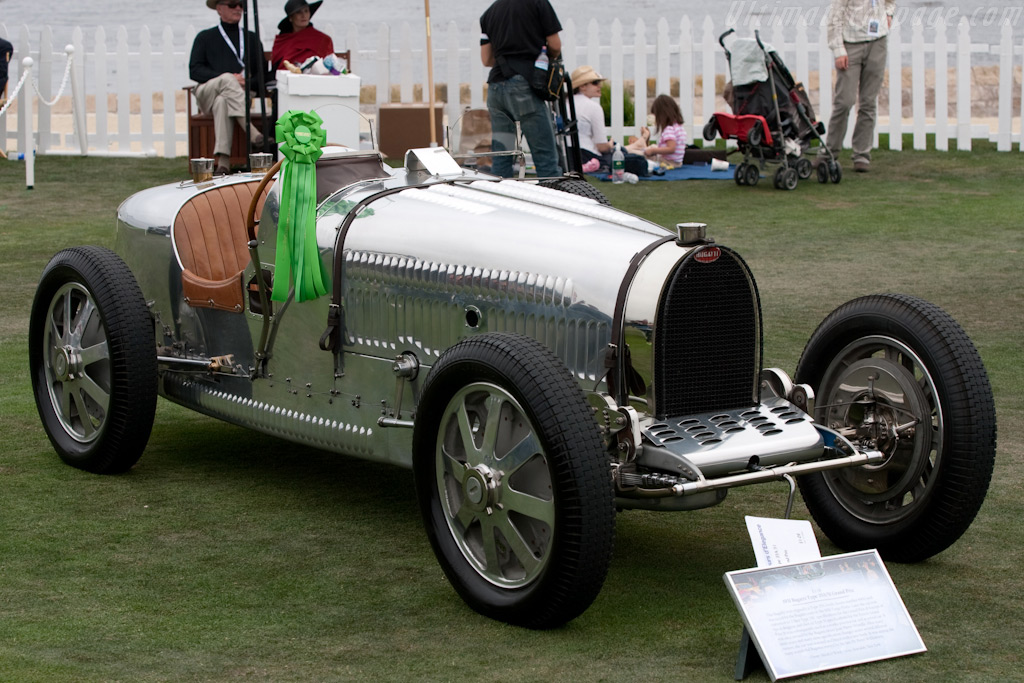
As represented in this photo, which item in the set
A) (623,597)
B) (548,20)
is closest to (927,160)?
(548,20)

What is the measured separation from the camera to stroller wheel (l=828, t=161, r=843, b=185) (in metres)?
13.3

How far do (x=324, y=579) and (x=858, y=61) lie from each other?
10.9m

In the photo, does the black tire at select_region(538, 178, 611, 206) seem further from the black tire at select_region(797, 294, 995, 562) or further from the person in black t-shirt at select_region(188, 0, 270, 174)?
the person in black t-shirt at select_region(188, 0, 270, 174)

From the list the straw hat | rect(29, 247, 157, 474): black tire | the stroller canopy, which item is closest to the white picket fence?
the straw hat

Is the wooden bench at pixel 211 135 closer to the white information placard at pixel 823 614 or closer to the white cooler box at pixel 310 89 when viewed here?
the white cooler box at pixel 310 89

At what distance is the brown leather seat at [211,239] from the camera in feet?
18.1

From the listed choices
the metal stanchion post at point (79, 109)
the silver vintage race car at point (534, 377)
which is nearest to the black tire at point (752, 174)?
the metal stanchion post at point (79, 109)

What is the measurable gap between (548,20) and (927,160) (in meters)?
5.64

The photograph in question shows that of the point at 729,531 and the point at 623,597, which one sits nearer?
the point at 623,597

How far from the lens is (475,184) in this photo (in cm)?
504

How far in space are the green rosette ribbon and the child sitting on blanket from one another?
949 centimetres

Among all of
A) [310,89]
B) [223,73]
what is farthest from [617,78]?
[223,73]

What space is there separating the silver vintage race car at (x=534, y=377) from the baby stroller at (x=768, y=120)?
8.28m

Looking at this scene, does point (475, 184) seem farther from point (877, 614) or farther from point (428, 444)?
point (877, 614)
